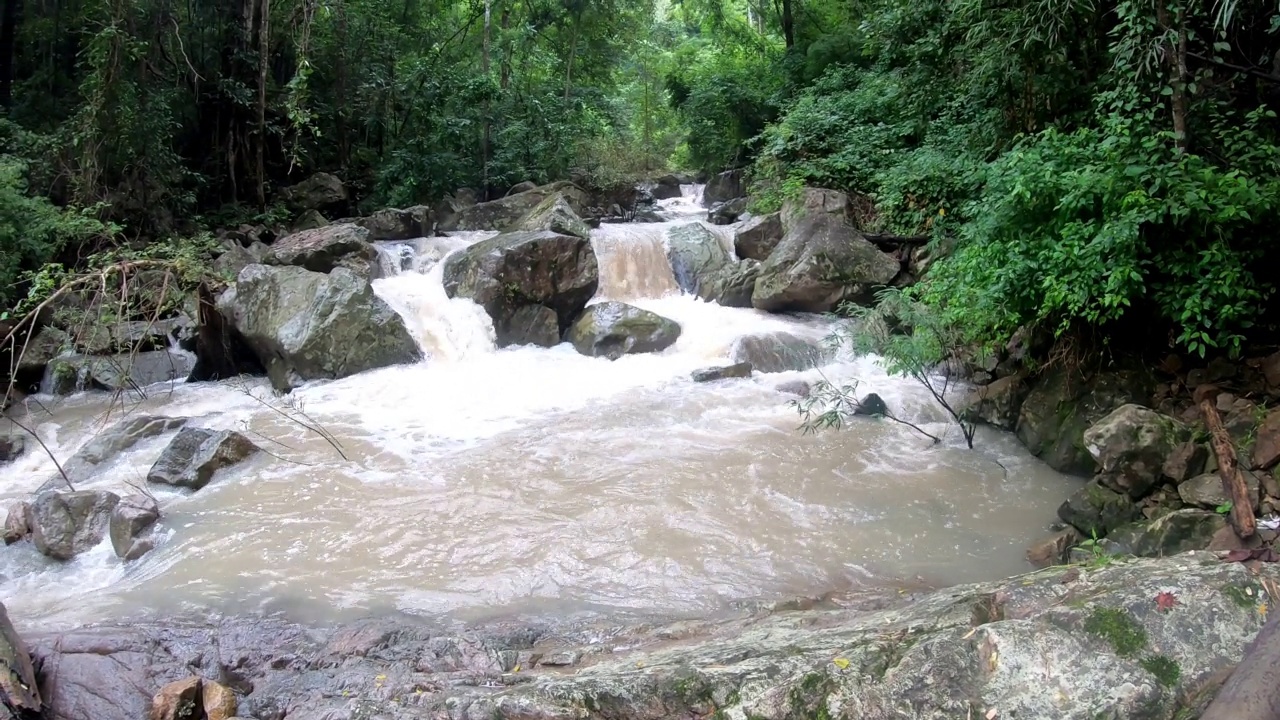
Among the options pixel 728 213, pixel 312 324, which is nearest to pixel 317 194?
pixel 312 324

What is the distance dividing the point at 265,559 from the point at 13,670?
71.6 inches

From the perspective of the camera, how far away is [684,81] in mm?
19078

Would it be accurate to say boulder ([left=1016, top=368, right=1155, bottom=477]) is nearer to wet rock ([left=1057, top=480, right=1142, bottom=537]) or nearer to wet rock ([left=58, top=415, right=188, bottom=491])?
wet rock ([left=1057, top=480, right=1142, bottom=537])

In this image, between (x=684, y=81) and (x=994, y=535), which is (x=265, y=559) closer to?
(x=994, y=535)

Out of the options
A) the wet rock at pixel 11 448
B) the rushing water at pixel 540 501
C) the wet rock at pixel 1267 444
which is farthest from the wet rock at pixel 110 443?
the wet rock at pixel 1267 444

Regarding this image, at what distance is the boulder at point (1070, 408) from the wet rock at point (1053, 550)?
1.16 m

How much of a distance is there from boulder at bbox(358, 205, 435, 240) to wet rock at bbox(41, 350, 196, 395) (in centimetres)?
375

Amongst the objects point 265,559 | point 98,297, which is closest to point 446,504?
point 265,559

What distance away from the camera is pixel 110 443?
6.72m

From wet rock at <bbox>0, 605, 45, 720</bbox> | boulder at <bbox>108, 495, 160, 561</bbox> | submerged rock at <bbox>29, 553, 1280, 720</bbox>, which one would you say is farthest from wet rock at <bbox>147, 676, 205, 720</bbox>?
boulder at <bbox>108, 495, 160, 561</bbox>

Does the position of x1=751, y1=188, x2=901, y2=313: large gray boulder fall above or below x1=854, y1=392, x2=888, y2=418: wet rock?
above

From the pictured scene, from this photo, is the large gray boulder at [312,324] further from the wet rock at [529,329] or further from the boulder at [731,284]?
the boulder at [731,284]

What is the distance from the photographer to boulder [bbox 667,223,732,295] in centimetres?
1197

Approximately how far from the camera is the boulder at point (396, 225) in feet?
42.1
